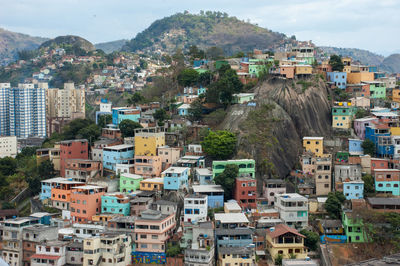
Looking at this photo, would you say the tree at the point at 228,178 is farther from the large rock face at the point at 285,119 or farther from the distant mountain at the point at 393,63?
the distant mountain at the point at 393,63

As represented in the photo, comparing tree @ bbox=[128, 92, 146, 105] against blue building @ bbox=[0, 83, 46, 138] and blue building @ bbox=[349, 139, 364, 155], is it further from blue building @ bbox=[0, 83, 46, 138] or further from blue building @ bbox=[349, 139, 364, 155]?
blue building @ bbox=[0, 83, 46, 138]

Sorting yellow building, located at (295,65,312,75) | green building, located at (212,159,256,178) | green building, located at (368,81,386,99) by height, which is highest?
yellow building, located at (295,65,312,75)

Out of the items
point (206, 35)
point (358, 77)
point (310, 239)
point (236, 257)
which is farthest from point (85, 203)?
point (206, 35)

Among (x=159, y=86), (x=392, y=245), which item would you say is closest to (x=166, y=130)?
(x=159, y=86)

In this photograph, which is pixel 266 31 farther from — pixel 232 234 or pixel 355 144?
pixel 232 234

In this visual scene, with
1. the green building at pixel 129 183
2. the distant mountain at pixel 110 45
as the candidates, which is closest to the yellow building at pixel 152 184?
the green building at pixel 129 183

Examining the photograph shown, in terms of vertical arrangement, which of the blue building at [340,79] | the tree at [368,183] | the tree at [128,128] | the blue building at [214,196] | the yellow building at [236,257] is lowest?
the yellow building at [236,257]

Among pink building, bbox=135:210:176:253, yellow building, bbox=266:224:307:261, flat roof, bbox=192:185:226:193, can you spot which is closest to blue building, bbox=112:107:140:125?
flat roof, bbox=192:185:226:193

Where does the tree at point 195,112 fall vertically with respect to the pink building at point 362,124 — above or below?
above
